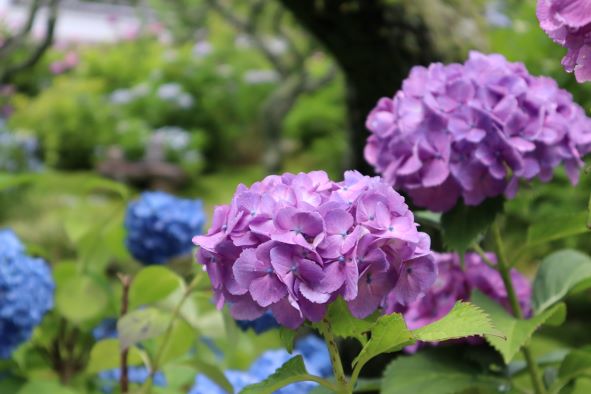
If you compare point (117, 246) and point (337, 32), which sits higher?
point (337, 32)

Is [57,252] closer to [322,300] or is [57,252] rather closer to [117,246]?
[117,246]

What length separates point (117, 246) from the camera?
1716 mm

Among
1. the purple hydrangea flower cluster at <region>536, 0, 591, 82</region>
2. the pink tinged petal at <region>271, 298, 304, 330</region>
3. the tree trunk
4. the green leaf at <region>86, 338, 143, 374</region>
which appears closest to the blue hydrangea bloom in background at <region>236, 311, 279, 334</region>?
the green leaf at <region>86, 338, 143, 374</region>

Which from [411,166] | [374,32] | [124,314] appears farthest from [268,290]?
[374,32]

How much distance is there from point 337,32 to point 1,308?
97 cm

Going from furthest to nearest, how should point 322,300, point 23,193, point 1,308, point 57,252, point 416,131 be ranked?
point 23,193
point 57,252
point 1,308
point 416,131
point 322,300

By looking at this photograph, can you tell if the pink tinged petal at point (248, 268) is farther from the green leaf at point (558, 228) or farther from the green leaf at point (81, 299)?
the green leaf at point (81, 299)

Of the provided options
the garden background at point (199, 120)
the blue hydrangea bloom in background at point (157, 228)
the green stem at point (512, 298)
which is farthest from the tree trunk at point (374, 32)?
the green stem at point (512, 298)

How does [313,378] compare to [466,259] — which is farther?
[466,259]

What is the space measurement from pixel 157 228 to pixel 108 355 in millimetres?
448

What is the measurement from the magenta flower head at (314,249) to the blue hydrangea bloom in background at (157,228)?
851 mm

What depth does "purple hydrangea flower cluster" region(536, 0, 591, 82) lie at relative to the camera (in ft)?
2.02

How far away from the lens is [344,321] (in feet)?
2.44

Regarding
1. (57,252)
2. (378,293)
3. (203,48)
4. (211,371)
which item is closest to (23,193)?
(57,252)
